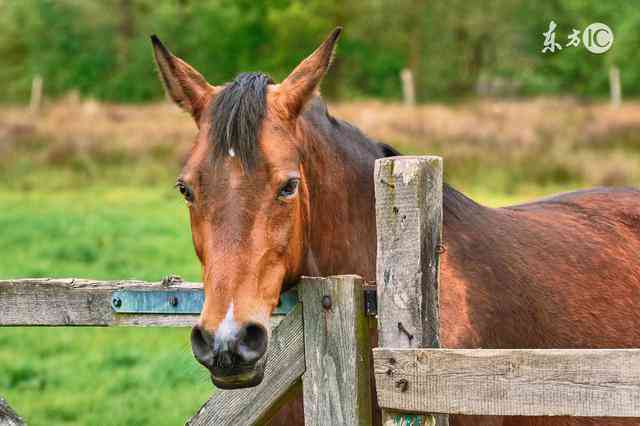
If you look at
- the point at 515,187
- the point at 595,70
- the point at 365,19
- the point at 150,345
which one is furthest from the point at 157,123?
the point at 595,70

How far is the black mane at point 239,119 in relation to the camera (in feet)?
10.5

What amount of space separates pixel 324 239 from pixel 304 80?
61 cm

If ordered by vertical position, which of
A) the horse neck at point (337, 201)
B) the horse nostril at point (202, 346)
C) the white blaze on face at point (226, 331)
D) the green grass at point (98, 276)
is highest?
the horse neck at point (337, 201)

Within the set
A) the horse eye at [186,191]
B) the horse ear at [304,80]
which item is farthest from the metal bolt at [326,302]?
the horse ear at [304,80]

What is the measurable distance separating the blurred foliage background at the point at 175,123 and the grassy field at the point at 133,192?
32 mm

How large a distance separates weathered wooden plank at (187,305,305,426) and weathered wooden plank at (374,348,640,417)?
1.12 ft

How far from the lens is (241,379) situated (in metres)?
2.89

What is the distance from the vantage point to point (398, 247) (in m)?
2.82

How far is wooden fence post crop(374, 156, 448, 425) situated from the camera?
2797 millimetres

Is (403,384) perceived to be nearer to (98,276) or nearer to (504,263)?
(504,263)

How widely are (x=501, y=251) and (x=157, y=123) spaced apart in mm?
20504

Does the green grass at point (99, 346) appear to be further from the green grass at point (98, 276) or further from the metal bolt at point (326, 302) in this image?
the metal bolt at point (326, 302)

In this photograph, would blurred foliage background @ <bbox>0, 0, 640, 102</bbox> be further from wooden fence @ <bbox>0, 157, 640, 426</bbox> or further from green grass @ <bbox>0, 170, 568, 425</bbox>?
wooden fence @ <bbox>0, 157, 640, 426</bbox>

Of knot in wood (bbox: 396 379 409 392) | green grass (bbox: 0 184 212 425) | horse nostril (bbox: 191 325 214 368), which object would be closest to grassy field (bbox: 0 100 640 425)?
green grass (bbox: 0 184 212 425)
